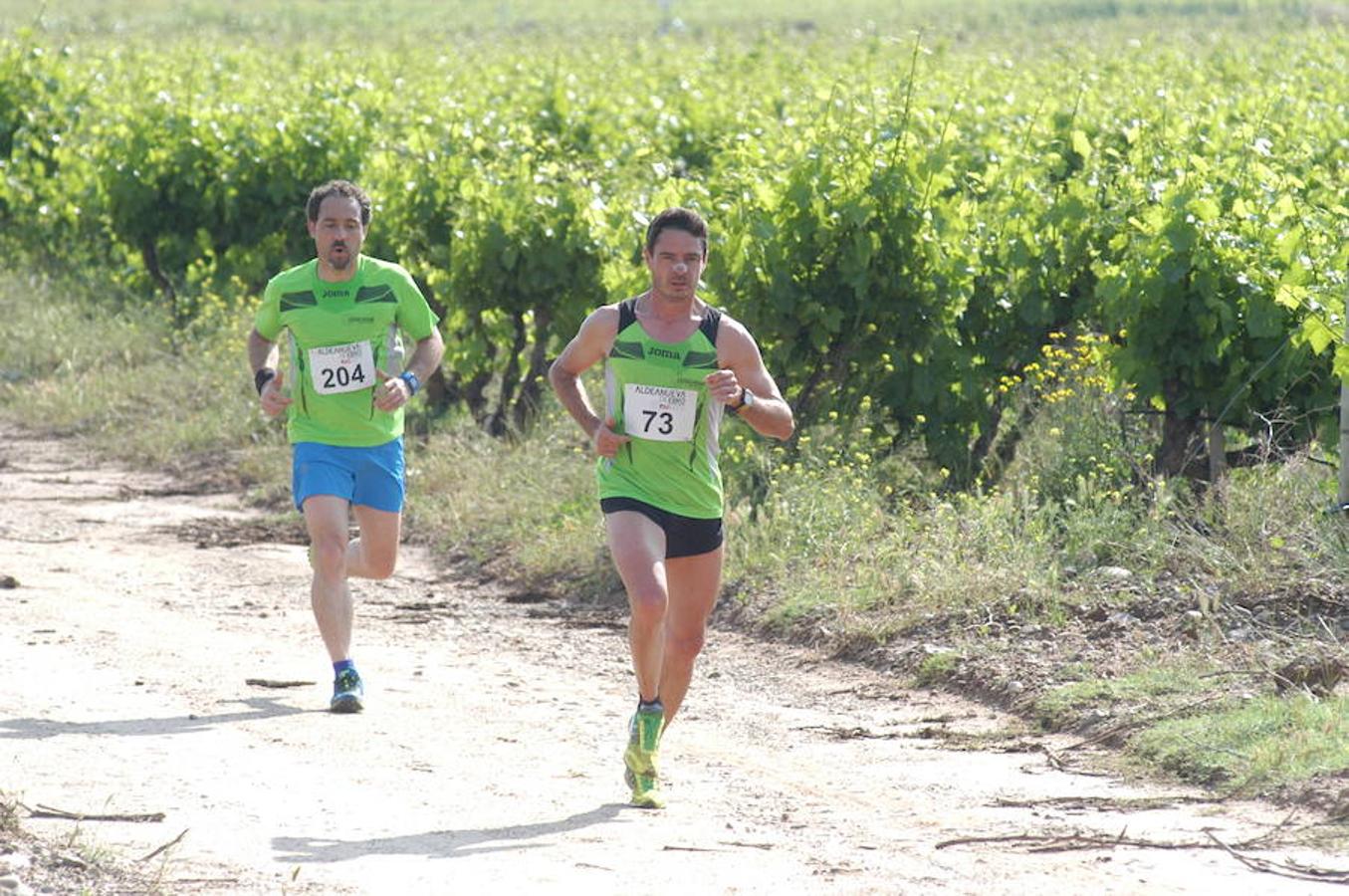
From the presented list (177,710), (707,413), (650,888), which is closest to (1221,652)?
(707,413)

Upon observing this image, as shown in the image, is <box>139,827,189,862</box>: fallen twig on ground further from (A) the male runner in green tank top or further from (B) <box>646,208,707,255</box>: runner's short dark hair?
(B) <box>646,208,707,255</box>: runner's short dark hair

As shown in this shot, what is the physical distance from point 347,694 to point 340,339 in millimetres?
1353

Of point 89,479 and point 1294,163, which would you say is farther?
point 89,479

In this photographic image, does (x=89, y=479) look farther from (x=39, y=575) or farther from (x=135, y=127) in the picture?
(x=135, y=127)

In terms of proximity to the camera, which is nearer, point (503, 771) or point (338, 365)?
point (503, 771)

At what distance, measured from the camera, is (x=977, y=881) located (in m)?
6.42

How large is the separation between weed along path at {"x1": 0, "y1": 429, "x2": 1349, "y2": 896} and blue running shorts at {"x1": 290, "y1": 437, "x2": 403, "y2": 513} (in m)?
0.80

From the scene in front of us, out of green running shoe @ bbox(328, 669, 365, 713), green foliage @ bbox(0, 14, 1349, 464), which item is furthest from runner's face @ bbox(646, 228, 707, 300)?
green foliage @ bbox(0, 14, 1349, 464)

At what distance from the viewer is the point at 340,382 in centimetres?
899

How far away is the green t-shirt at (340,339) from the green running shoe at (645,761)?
Result: 2188mm

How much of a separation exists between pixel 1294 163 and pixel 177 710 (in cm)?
722

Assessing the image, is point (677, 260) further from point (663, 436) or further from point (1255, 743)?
point (1255, 743)

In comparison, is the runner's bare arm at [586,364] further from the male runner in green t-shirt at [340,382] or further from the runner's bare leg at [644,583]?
the male runner in green t-shirt at [340,382]

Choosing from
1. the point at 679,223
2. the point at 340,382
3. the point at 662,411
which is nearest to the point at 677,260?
the point at 679,223
